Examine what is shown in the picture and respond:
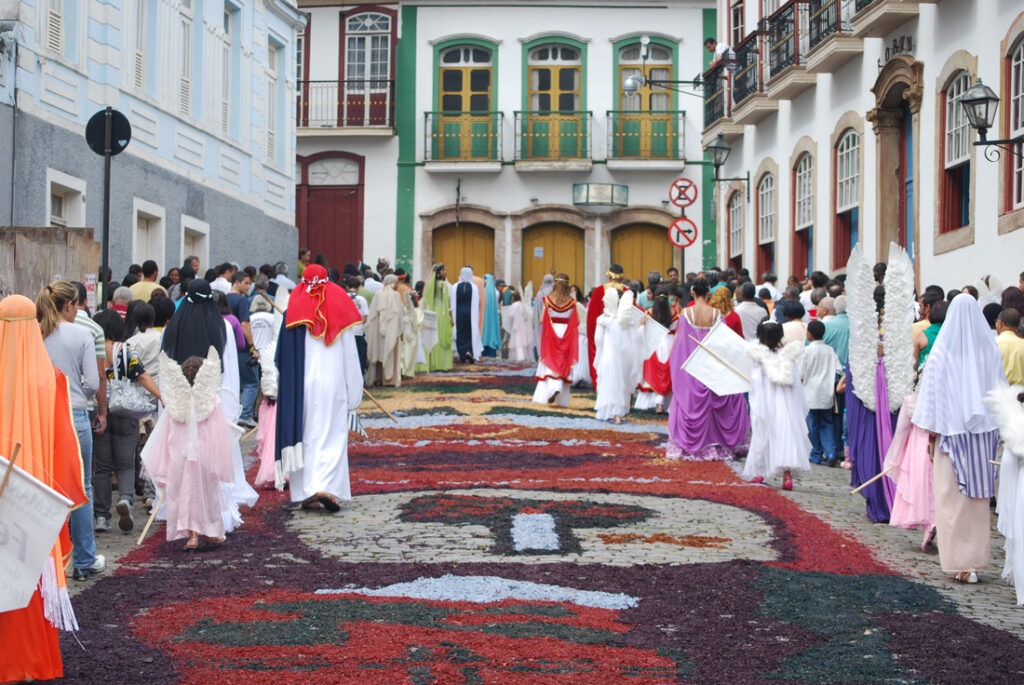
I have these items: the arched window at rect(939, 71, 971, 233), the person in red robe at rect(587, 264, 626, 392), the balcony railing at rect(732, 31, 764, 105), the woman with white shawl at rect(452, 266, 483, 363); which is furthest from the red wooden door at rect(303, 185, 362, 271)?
the arched window at rect(939, 71, 971, 233)

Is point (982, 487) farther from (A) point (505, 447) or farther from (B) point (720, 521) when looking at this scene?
(A) point (505, 447)

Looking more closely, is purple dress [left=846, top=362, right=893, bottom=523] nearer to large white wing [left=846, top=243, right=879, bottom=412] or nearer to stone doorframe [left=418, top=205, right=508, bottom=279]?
large white wing [left=846, top=243, right=879, bottom=412]

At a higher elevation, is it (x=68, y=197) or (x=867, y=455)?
(x=68, y=197)

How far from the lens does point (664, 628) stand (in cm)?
784

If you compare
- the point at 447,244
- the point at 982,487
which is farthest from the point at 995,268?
the point at 447,244

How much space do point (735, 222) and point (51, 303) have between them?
24079mm

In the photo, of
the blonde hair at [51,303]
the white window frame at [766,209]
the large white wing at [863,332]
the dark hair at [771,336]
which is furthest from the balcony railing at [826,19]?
the blonde hair at [51,303]

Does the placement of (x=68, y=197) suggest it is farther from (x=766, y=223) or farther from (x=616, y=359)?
(x=766, y=223)

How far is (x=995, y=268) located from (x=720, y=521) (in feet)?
25.5

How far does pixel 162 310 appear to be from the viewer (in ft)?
39.8

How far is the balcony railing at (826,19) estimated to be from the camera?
22734 mm

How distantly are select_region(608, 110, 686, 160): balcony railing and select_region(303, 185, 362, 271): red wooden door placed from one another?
6243 mm

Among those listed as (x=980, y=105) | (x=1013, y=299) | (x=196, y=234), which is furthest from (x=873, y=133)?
(x=1013, y=299)

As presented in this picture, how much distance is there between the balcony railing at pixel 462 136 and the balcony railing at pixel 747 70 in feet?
29.7
